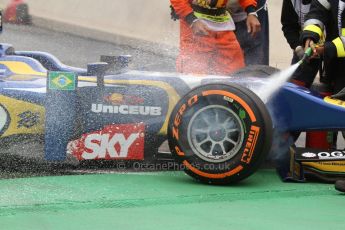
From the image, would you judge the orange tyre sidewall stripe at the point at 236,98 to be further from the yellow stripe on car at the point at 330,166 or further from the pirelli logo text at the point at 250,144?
the yellow stripe on car at the point at 330,166

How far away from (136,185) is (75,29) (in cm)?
988

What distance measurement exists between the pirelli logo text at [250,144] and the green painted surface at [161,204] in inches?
7.4

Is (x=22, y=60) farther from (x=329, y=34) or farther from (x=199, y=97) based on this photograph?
(x=329, y=34)

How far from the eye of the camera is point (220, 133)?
18.4 ft

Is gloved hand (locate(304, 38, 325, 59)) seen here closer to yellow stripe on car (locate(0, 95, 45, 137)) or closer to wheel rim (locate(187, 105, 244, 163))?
wheel rim (locate(187, 105, 244, 163))

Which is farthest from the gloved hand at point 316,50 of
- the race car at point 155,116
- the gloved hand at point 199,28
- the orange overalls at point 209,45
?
the gloved hand at point 199,28

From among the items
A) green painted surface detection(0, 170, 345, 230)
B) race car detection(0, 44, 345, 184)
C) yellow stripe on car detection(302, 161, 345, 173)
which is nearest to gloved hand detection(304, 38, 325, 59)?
race car detection(0, 44, 345, 184)

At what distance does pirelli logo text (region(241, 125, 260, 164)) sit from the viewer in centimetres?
548

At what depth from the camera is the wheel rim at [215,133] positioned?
5566 millimetres

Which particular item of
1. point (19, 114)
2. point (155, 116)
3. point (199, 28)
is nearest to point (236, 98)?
point (155, 116)

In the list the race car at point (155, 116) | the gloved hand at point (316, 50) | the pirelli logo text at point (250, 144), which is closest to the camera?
the pirelli logo text at point (250, 144)

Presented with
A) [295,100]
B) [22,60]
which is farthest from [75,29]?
[295,100]

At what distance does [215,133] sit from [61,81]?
3.39ft

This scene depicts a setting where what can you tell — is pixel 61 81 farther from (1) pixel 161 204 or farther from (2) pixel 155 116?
(1) pixel 161 204
